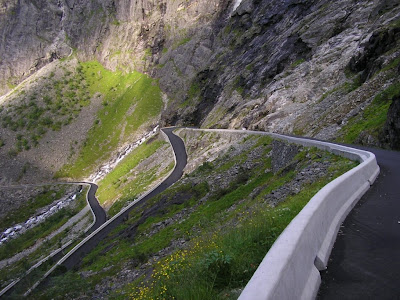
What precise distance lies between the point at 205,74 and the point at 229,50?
7455 millimetres

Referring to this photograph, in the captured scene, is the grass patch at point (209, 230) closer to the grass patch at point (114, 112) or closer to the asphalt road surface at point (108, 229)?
the asphalt road surface at point (108, 229)

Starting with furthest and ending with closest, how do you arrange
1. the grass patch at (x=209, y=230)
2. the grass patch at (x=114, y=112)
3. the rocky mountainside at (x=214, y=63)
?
the grass patch at (x=114, y=112), the rocky mountainside at (x=214, y=63), the grass patch at (x=209, y=230)

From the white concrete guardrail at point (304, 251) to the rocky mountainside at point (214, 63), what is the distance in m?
14.6

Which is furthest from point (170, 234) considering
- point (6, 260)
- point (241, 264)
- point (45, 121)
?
point (45, 121)

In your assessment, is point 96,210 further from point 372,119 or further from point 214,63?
point 214,63

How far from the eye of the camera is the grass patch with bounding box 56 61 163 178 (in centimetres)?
8362

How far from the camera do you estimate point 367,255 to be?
16.6 feet

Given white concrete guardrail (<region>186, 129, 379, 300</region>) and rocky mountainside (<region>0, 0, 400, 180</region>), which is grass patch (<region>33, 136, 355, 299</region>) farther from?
rocky mountainside (<region>0, 0, 400, 180</region>)

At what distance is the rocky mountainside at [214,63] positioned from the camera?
30.5 metres

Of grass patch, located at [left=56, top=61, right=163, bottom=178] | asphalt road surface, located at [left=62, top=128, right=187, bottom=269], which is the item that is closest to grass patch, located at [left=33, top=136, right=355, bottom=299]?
asphalt road surface, located at [left=62, top=128, right=187, bottom=269]

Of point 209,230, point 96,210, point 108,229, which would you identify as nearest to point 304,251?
point 209,230

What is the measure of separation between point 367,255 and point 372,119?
21055 millimetres

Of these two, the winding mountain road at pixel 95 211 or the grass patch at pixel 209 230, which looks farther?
the winding mountain road at pixel 95 211

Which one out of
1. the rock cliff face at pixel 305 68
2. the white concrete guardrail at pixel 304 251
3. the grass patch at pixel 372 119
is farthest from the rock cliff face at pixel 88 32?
the white concrete guardrail at pixel 304 251
